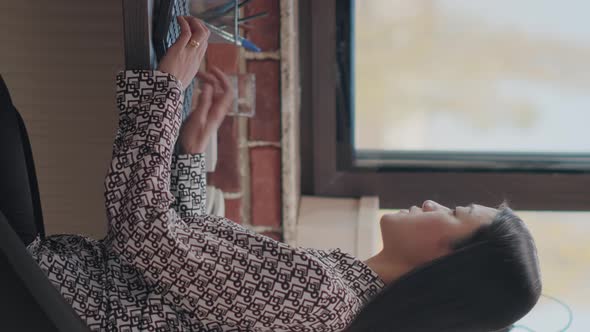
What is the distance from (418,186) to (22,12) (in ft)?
2.94

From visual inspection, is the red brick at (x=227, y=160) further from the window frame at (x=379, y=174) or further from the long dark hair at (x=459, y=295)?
the long dark hair at (x=459, y=295)

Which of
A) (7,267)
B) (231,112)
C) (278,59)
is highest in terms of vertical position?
(278,59)

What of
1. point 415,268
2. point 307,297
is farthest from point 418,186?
point 307,297

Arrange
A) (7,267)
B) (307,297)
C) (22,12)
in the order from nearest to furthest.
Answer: (7,267) < (307,297) < (22,12)

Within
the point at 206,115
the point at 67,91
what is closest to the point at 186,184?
the point at 206,115

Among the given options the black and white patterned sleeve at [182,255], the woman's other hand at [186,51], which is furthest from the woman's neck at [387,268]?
the woman's other hand at [186,51]

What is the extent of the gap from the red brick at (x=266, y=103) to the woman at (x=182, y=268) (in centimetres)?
49

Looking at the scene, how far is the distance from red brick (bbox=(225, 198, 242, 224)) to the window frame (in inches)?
8.1

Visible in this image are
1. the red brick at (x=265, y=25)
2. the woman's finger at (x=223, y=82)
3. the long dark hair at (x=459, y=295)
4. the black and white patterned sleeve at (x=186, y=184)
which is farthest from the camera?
the red brick at (x=265, y=25)

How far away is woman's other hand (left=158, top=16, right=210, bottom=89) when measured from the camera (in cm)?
92

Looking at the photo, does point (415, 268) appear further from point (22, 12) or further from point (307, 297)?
point (22, 12)

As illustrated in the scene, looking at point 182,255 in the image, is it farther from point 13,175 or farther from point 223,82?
point 223,82

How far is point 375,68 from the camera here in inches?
62.9

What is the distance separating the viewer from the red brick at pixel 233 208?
151 centimetres
